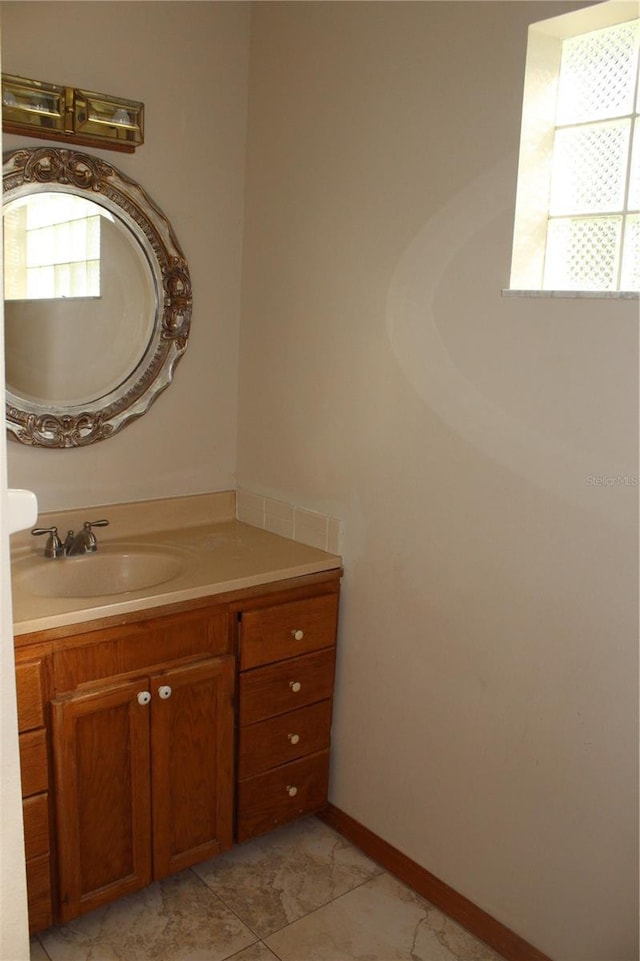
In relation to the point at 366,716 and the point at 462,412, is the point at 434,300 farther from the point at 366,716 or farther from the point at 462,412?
the point at 366,716

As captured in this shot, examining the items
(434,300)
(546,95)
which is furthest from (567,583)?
(546,95)

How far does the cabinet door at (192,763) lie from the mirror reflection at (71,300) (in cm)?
84

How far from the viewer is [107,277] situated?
7.57 feet

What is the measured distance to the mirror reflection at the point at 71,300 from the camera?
216 cm

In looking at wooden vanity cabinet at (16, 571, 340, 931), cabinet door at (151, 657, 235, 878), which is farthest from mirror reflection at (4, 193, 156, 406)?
cabinet door at (151, 657, 235, 878)

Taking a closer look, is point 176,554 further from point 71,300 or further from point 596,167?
point 596,167

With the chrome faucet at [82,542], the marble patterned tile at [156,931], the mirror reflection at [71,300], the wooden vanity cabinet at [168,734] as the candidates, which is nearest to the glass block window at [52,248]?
the mirror reflection at [71,300]

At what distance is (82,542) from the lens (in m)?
2.26

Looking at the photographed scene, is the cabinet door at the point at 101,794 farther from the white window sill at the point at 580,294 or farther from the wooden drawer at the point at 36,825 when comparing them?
the white window sill at the point at 580,294

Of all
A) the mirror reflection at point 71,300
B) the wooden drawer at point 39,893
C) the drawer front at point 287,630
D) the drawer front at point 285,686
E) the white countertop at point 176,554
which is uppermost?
the mirror reflection at point 71,300

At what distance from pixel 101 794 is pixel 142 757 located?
12cm

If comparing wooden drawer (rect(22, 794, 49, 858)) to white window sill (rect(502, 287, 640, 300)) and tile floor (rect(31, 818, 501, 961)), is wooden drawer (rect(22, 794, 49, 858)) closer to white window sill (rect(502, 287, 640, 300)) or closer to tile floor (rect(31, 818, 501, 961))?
tile floor (rect(31, 818, 501, 961))

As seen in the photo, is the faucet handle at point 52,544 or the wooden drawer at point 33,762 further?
the faucet handle at point 52,544

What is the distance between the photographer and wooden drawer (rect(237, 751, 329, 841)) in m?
2.25
